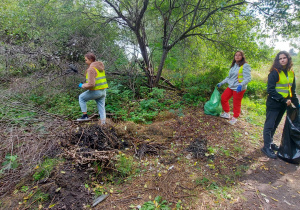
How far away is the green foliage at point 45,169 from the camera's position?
2319 mm

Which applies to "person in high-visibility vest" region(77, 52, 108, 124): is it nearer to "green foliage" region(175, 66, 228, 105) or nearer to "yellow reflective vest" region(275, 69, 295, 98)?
"green foliage" region(175, 66, 228, 105)

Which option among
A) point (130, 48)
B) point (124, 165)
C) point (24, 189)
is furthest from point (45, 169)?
point (130, 48)

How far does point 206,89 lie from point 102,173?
16.1ft

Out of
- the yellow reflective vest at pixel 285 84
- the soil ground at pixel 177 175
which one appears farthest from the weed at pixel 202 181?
Result: the yellow reflective vest at pixel 285 84

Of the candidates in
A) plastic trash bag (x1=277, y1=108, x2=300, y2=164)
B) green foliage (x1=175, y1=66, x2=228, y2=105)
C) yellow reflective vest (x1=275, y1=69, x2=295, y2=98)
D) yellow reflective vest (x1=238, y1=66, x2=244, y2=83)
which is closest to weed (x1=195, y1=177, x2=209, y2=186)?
plastic trash bag (x1=277, y1=108, x2=300, y2=164)

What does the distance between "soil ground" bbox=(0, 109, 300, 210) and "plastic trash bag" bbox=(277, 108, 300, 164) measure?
5.6 inches

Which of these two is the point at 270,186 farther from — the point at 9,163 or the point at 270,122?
the point at 9,163

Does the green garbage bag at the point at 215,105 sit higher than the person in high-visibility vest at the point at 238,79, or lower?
lower

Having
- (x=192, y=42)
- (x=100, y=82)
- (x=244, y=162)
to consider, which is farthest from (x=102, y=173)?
(x=192, y=42)

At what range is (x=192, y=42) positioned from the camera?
644 cm

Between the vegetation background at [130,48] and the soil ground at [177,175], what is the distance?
1202 mm

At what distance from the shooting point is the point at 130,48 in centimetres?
611

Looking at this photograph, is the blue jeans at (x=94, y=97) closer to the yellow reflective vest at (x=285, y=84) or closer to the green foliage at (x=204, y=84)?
the green foliage at (x=204, y=84)

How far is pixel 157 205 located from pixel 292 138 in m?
2.69
